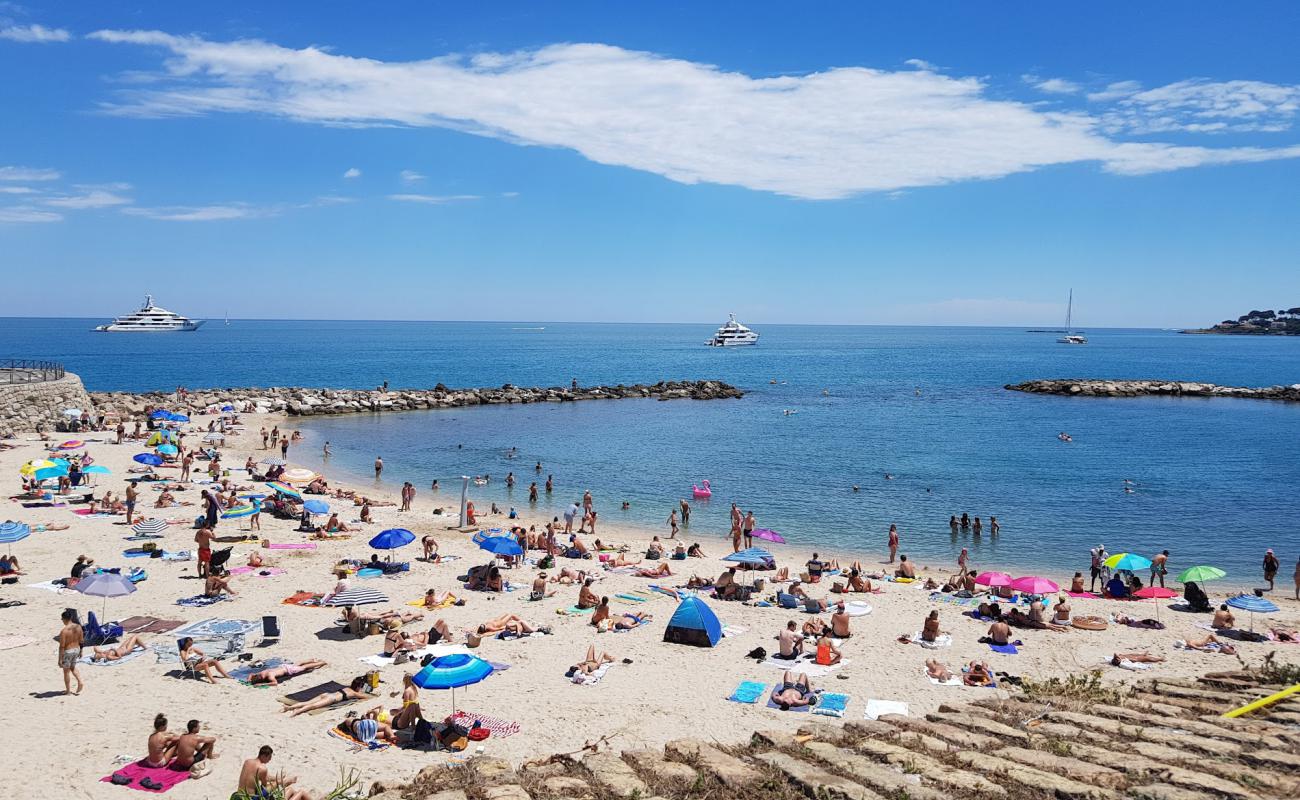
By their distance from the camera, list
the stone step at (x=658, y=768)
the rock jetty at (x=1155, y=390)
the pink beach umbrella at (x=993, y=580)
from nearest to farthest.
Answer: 1. the stone step at (x=658, y=768)
2. the pink beach umbrella at (x=993, y=580)
3. the rock jetty at (x=1155, y=390)

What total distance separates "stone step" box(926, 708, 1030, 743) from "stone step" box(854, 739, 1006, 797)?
1230 millimetres

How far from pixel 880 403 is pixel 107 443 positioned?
6092 cm

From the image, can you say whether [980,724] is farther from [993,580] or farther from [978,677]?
[993,580]

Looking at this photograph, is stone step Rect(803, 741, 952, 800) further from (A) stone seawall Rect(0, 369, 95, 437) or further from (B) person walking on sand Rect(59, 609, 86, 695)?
(A) stone seawall Rect(0, 369, 95, 437)

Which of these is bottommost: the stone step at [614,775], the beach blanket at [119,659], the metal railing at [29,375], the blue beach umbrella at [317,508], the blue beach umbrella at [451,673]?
the beach blanket at [119,659]

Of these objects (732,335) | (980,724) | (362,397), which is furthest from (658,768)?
(732,335)

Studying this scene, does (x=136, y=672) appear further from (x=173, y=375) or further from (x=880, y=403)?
(x=173, y=375)

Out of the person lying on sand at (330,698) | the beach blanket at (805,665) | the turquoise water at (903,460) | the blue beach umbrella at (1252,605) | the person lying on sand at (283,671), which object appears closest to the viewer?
the person lying on sand at (330,698)

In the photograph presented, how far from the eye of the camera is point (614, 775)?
842cm

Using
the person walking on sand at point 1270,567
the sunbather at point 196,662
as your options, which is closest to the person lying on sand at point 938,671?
the sunbather at point 196,662

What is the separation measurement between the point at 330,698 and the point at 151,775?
3008 millimetres

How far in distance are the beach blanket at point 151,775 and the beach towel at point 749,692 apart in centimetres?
846

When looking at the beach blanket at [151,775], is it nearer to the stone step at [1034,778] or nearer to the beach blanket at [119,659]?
the beach blanket at [119,659]

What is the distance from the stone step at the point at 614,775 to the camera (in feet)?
26.2
